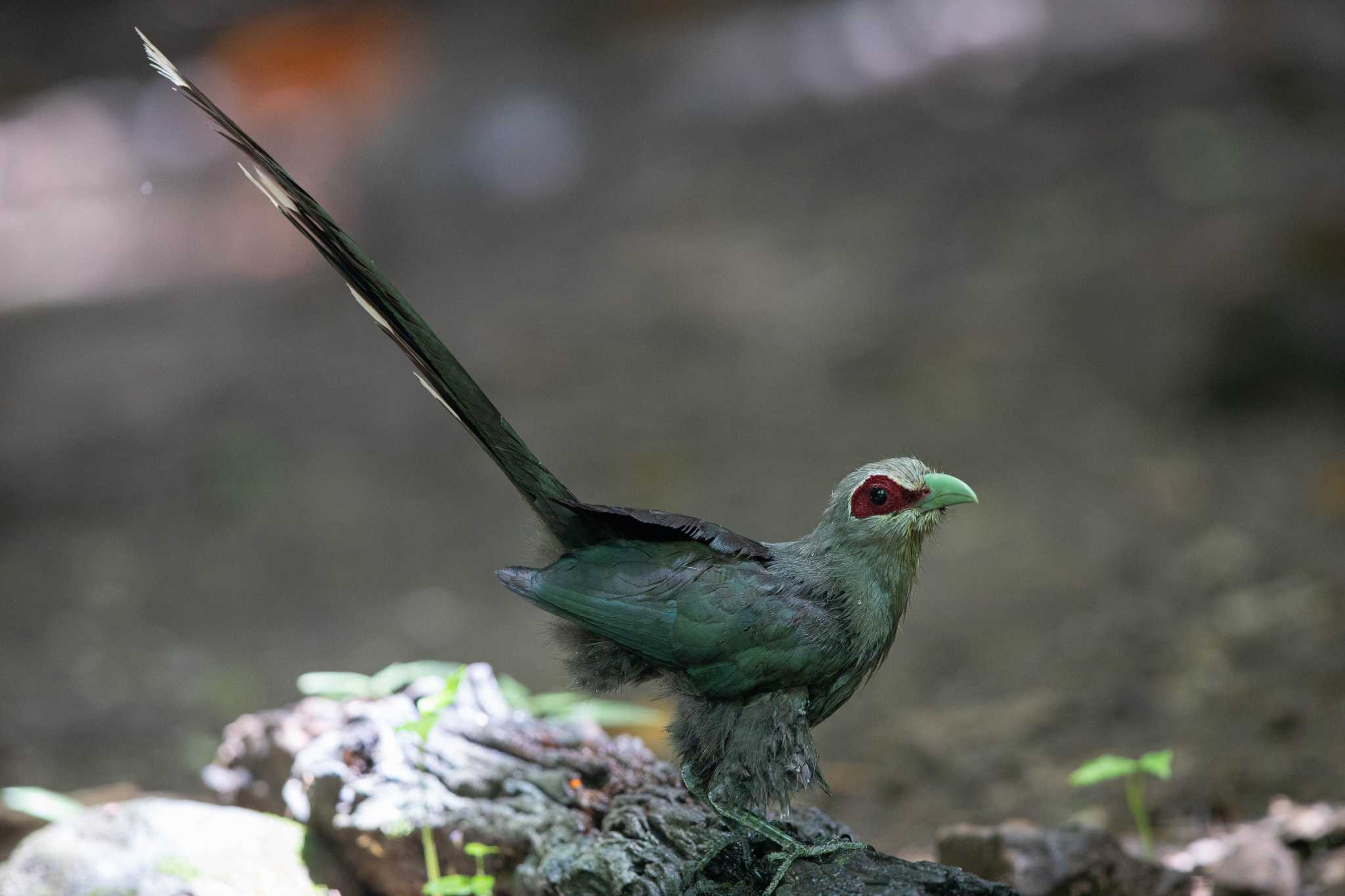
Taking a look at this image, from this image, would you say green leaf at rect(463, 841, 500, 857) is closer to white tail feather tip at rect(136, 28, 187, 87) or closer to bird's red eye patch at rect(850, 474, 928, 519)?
bird's red eye patch at rect(850, 474, 928, 519)

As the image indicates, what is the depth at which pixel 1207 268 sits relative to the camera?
9117 mm

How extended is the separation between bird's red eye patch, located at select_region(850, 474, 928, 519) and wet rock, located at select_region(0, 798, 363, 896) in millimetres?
1816

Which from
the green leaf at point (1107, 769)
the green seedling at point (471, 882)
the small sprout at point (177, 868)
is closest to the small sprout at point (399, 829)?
the green seedling at point (471, 882)

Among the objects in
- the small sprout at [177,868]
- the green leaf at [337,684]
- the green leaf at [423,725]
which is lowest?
the small sprout at [177,868]

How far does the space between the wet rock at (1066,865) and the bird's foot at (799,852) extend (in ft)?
2.38

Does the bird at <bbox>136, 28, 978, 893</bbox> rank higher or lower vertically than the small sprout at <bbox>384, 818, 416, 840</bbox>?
higher

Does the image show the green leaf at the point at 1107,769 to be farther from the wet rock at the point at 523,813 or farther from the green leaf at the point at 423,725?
the green leaf at the point at 423,725

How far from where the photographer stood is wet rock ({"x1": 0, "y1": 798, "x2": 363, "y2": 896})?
340cm

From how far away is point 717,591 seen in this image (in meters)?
3.01

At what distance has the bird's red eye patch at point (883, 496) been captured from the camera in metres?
3.10

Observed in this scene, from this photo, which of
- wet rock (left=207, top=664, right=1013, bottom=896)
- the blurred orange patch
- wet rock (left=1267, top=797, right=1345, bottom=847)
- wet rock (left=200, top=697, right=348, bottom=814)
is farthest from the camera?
the blurred orange patch

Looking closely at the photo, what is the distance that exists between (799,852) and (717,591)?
63 cm

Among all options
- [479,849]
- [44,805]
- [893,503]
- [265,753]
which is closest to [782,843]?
[479,849]

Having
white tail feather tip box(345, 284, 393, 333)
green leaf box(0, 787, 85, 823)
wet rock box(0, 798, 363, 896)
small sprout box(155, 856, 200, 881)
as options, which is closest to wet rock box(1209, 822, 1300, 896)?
wet rock box(0, 798, 363, 896)
